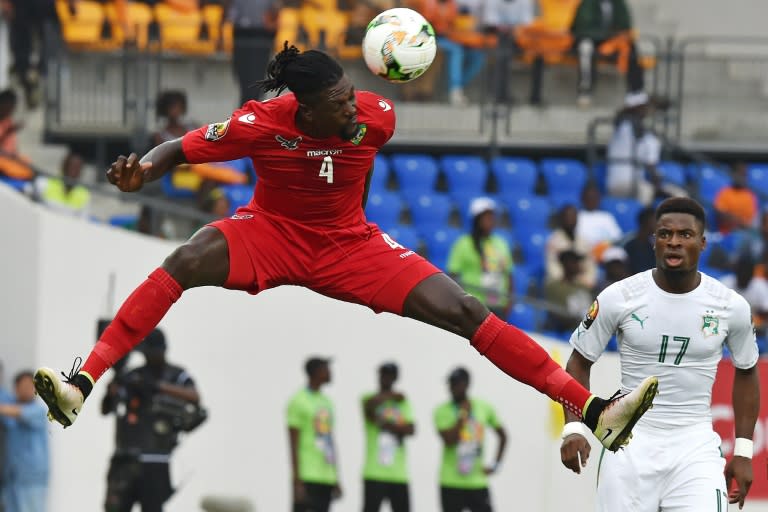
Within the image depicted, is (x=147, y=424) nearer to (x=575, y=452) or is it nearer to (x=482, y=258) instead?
(x=482, y=258)

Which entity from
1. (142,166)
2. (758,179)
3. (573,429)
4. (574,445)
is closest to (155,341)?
(142,166)

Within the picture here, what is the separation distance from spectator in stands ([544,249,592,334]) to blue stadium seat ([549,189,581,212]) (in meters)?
1.55

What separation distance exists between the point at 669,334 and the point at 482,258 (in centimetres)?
701

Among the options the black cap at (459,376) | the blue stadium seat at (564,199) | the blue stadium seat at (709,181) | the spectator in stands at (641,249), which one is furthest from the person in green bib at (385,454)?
the blue stadium seat at (709,181)

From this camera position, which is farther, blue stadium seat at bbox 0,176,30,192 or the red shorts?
blue stadium seat at bbox 0,176,30,192

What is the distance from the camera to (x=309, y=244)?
27.7 ft

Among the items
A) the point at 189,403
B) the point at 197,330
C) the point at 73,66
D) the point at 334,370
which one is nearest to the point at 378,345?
the point at 334,370

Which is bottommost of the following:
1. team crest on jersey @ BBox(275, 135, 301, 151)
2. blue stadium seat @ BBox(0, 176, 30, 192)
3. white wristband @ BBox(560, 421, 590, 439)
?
white wristband @ BBox(560, 421, 590, 439)

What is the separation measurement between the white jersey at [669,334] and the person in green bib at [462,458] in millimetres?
5918

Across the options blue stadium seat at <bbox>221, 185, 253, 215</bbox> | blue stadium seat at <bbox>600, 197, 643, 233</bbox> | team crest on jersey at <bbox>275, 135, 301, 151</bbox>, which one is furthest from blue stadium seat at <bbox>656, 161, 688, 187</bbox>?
team crest on jersey at <bbox>275, 135, 301, 151</bbox>

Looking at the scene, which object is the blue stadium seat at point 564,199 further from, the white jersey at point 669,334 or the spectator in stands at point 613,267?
the white jersey at point 669,334

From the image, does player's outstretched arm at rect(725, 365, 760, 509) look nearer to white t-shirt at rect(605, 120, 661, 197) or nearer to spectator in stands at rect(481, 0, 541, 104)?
white t-shirt at rect(605, 120, 661, 197)

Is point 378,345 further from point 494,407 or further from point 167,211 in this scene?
point 167,211

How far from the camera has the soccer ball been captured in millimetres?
8305
